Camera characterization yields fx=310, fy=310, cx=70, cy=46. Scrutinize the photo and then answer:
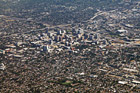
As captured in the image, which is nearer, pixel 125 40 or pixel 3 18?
pixel 125 40

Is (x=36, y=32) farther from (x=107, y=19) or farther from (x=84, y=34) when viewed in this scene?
(x=107, y=19)

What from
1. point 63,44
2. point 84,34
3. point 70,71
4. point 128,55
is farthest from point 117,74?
point 84,34

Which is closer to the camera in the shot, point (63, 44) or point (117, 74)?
point (117, 74)

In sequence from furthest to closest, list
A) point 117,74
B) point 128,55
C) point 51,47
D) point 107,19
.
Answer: point 107,19 < point 51,47 < point 128,55 < point 117,74

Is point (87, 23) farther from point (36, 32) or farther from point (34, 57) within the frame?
point (34, 57)

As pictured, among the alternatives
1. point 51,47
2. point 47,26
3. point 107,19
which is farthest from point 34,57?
point 107,19

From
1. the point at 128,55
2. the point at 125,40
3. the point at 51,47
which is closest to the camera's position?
the point at 128,55

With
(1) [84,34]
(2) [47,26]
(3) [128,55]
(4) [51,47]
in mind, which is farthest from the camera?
(2) [47,26]

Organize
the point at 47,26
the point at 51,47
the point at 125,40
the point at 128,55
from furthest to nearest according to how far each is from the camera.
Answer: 1. the point at 47,26
2. the point at 125,40
3. the point at 51,47
4. the point at 128,55

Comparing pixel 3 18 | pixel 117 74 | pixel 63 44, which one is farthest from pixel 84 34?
pixel 3 18
